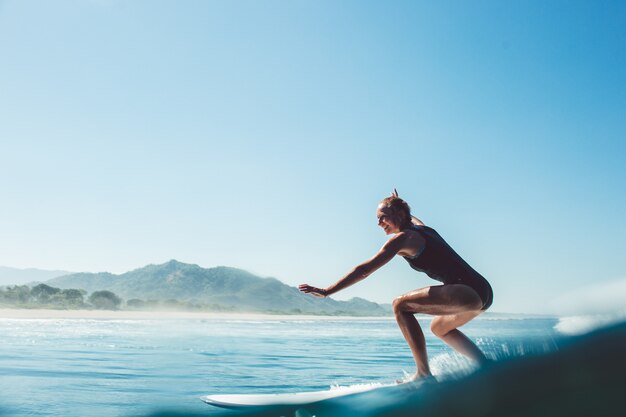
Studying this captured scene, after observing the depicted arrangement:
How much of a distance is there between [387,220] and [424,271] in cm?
47

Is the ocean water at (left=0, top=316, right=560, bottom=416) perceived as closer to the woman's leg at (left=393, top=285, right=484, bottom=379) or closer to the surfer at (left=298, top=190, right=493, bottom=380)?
the woman's leg at (left=393, top=285, right=484, bottom=379)

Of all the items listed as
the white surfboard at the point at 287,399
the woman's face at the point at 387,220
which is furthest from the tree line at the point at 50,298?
the woman's face at the point at 387,220

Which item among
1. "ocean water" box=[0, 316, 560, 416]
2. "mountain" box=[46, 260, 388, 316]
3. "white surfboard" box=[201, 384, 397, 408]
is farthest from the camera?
"mountain" box=[46, 260, 388, 316]

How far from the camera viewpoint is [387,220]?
4.23m

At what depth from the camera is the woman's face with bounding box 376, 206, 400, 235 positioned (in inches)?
167

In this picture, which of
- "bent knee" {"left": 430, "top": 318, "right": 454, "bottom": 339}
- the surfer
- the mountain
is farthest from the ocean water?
the mountain

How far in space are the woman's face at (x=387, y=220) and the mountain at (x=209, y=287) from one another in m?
108

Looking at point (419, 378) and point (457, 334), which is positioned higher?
point (457, 334)

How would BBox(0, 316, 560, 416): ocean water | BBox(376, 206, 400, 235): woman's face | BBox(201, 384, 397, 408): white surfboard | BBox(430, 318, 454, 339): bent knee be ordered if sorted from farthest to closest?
BBox(0, 316, 560, 416): ocean water, BBox(201, 384, 397, 408): white surfboard, BBox(430, 318, 454, 339): bent knee, BBox(376, 206, 400, 235): woman's face

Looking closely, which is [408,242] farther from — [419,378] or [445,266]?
[419,378]

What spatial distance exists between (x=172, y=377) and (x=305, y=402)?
198 inches

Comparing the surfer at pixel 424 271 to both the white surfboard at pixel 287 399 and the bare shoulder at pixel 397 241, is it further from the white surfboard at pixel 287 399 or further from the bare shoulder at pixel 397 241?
the white surfboard at pixel 287 399

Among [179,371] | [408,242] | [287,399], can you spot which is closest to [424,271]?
[408,242]

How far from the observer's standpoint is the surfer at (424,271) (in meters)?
4.04
